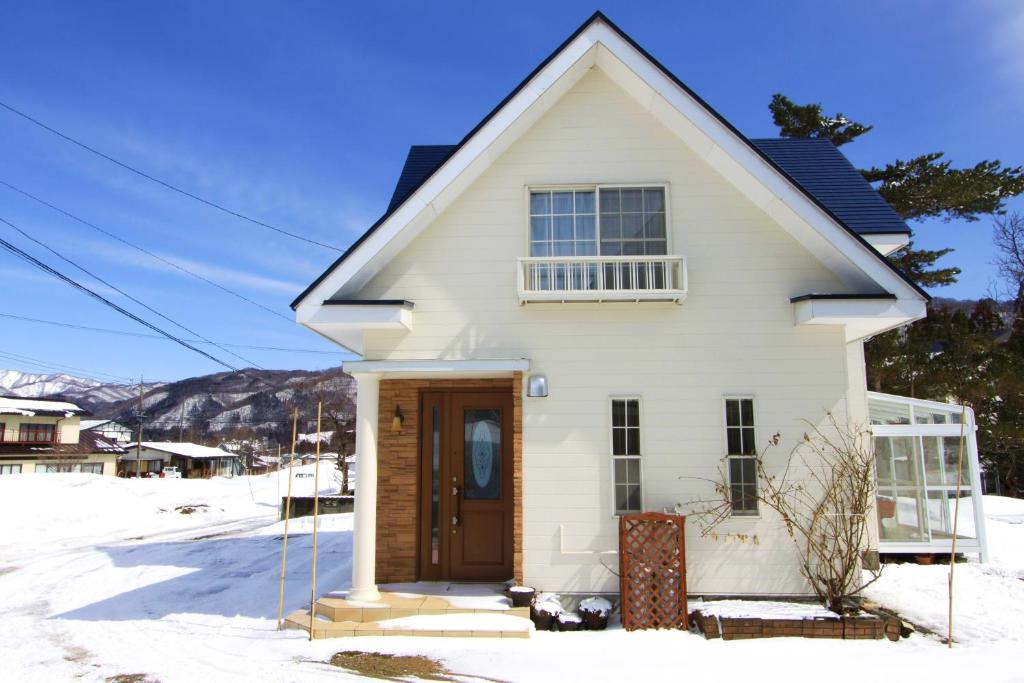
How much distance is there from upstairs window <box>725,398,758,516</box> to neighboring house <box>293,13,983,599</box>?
0.02 meters

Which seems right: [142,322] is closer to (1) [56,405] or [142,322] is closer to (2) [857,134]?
(2) [857,134]

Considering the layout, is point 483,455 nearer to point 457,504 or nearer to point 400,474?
point 457,504

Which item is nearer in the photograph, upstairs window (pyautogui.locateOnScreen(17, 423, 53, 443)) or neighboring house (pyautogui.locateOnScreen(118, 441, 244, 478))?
upstairs window (pyautogui.locateOnScreen(17, 423, 53, 443))

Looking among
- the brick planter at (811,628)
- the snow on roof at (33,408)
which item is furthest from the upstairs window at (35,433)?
the brick planter at (811,628)

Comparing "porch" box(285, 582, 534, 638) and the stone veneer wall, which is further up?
the stone veneer wall

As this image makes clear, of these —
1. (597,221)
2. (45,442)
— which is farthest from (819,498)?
(45,442)

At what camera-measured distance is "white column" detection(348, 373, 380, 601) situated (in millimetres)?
7023

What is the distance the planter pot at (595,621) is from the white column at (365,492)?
2293mm

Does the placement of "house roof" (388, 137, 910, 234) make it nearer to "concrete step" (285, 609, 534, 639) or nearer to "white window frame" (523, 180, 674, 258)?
"white window frame" (523, 180, 674, 258)

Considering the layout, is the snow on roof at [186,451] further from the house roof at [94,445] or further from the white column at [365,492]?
the white column at [365,492]

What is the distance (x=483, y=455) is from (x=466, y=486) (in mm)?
448

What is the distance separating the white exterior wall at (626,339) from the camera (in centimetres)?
708

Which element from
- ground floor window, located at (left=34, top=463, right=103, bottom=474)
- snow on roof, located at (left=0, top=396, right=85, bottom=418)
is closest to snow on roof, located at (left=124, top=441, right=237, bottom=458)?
snow on roof, located at (left=0, top=396, right=85, bottom=418)

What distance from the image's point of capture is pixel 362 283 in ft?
24.7
